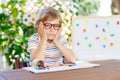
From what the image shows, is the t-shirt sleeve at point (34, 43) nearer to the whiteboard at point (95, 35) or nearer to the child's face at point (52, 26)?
the child's face at point (52, 26)

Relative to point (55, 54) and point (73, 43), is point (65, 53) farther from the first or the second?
point (73, 43)

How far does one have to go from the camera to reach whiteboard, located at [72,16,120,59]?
2.60 m

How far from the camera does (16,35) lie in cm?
304

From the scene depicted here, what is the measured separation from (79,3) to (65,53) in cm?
202

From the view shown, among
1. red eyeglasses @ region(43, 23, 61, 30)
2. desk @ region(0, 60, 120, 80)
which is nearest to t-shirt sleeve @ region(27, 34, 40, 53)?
red eyeglasses @ region(43, 23, 61, 30)

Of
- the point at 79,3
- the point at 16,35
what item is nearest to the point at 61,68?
the point at 16,35

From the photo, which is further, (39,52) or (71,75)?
(39,52)

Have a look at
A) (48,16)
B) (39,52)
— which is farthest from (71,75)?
(48,16)

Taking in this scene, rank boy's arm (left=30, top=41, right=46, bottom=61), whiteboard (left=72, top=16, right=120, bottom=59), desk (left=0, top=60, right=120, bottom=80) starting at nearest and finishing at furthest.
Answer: desk (left=0, top=60, right=120, bottom=80) < boy's arm (left=30, top=41, right=46, bottom=61) < whiteboard (left=72, top=16, right=120, bottom=59)

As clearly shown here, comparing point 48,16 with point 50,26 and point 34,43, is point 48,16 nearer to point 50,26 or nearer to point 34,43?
point 50,26

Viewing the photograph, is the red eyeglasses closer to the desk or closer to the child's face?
the child's face

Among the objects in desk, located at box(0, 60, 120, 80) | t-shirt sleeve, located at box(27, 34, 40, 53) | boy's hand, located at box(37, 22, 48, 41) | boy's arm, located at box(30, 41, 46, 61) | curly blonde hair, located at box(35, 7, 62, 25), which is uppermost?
curly blonde hair, located at box(35, 7, 62, 25)

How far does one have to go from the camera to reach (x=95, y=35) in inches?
104

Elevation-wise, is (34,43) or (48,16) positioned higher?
(48,16)
